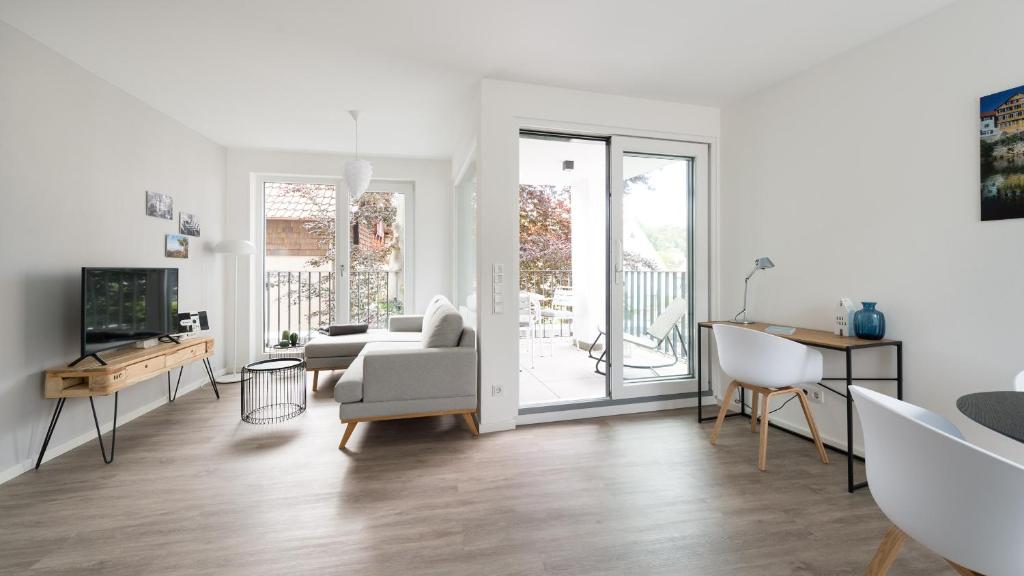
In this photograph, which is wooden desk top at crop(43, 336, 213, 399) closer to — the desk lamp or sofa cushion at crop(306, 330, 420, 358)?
sofa cushion at crop(306, 330, 420, 358)

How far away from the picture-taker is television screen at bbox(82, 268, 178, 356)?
269 centimetres

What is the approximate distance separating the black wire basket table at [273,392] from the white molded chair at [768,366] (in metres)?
3.28

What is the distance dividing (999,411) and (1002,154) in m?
1.68

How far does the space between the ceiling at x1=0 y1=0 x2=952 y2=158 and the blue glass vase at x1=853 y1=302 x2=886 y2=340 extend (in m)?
1.64

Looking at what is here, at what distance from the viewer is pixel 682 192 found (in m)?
3.70

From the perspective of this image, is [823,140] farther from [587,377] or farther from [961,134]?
[587,377]

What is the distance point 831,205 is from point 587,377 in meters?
2.59

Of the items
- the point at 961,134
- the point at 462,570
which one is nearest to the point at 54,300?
the point at 462,570

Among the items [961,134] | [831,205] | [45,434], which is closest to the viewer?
[961,134]

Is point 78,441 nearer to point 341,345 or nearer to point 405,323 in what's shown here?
point 341,345

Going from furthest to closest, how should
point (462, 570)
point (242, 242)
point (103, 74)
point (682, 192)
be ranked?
point (242, 242)
point (682, 192)
point (103, 74)
point (462, 570)

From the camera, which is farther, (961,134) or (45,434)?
(45,434)

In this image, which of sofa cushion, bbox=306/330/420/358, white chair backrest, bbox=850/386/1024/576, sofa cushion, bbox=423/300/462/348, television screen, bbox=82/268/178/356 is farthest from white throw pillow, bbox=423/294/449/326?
white chair backrest, bbox=850/386/1024/576

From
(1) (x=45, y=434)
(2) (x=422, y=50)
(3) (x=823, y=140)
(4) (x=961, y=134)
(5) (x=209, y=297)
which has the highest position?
(2) (x=422, y=50)
